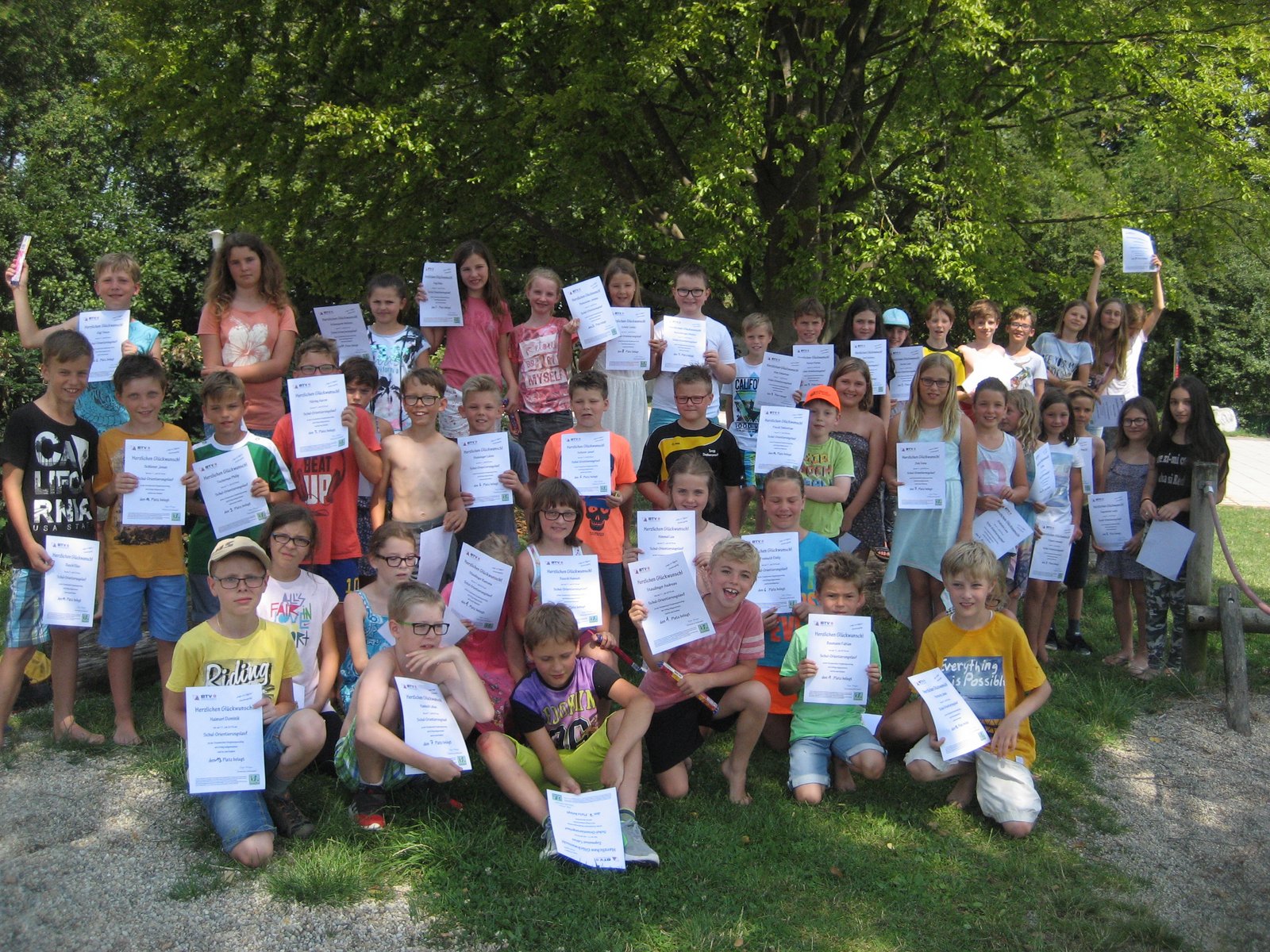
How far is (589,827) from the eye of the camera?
13.4 ft

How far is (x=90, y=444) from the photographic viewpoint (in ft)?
16.9

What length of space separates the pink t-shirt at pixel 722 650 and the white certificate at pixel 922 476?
1.43 m

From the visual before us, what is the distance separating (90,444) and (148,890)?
2.29 metres

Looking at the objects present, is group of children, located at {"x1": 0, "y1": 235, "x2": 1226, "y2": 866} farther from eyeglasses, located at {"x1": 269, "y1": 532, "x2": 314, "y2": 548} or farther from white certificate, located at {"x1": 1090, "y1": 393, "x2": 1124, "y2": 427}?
white certificate, located at {"x1": 1090, "y1": 393, "x2": 1124, "y2": 427}

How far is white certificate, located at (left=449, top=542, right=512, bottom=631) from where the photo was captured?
4.73 meters

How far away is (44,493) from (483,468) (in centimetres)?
210

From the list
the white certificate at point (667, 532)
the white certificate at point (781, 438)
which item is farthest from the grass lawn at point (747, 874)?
the white certificate at point (781, 438)

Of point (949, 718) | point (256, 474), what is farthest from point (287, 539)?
point (949, 718)

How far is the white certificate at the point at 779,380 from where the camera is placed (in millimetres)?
6574

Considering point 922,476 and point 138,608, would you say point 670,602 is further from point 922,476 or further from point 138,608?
point 138,608

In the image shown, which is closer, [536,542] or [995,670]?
[995,670]

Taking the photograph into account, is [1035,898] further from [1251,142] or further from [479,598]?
[1251,142]

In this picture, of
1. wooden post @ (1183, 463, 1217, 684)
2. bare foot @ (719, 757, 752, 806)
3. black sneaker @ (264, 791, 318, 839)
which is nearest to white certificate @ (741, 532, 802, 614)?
bare foot @ (719, 757, 752, 806)

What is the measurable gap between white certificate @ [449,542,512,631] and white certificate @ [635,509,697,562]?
2.53 ft
